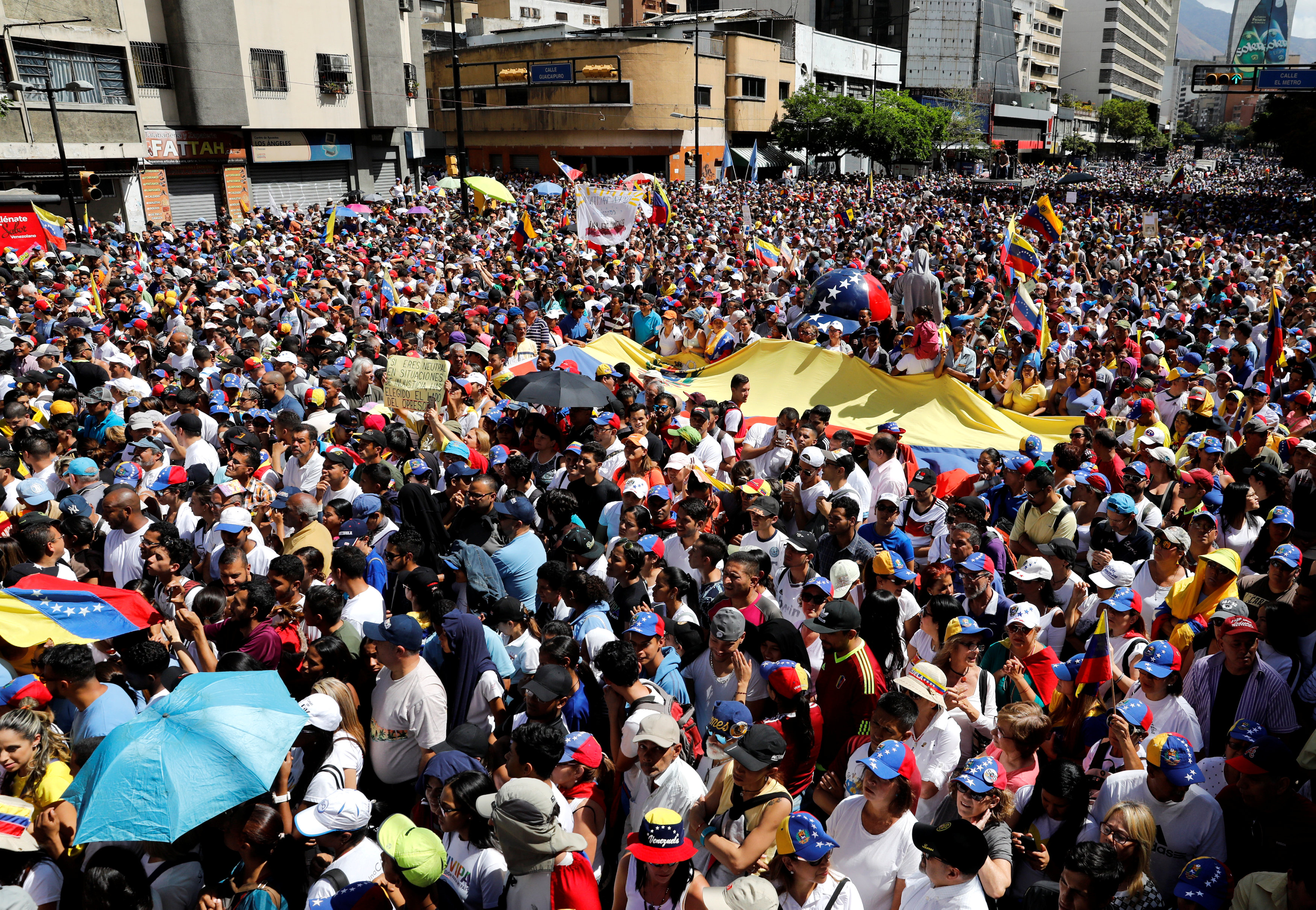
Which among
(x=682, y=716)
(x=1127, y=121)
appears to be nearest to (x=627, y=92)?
(x=682, y=716)

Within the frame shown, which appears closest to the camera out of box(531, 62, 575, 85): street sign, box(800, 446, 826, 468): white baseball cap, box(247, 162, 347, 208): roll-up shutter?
box(800, 446, 826, 468): white baseball cap

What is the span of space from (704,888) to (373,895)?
1.15 meters

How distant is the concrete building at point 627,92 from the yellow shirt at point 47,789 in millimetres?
53926

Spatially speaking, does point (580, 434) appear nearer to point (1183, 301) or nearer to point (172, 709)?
point (172, 709)

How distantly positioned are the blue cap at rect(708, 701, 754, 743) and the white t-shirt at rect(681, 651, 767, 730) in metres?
0.32

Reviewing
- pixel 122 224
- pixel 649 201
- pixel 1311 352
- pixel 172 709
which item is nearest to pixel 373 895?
pixel 172 709

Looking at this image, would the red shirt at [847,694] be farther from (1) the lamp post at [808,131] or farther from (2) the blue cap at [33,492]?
(1) the lamp post at [808,131]

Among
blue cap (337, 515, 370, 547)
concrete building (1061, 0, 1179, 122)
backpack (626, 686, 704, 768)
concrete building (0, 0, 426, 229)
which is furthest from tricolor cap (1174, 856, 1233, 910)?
concrete building (1061, 0, 1179, 122)

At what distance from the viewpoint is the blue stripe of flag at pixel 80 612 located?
4.44 meters

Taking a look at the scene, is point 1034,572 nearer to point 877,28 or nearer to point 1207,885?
point 1207,885

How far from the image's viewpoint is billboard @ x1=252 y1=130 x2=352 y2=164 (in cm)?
3581

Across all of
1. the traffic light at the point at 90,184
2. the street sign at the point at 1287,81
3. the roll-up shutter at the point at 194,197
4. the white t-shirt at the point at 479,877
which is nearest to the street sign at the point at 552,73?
the roll-up shutter at the point at 194,197

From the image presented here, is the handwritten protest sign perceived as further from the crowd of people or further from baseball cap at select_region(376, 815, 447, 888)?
baseball cap at select_region(376, 815, 447, 888)

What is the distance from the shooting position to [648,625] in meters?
4.41
